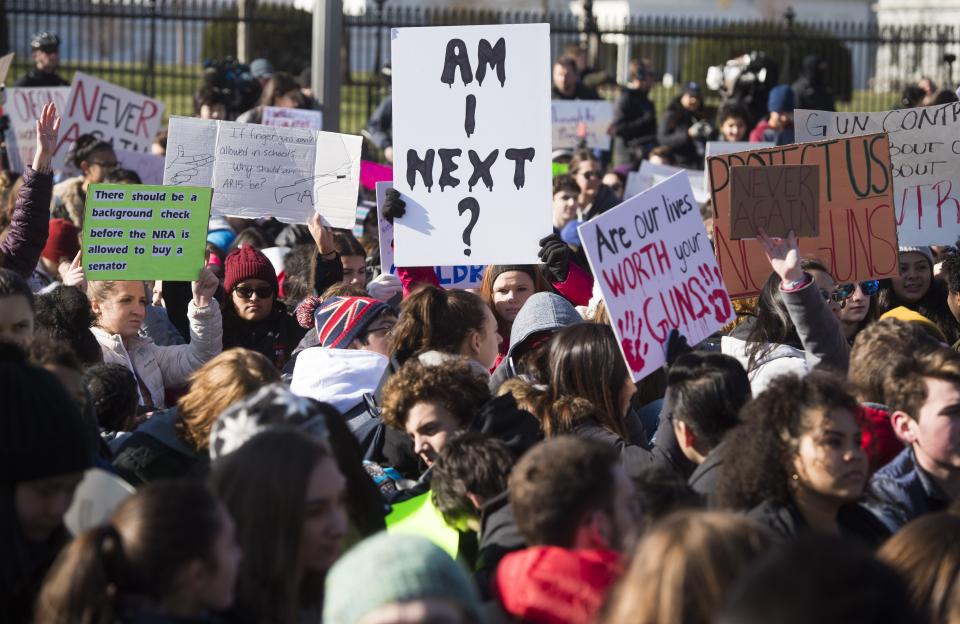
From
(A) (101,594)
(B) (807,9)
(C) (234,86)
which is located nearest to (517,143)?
(A) (101,594)

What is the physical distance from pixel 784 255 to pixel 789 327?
0.28m

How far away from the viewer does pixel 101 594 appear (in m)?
2.68

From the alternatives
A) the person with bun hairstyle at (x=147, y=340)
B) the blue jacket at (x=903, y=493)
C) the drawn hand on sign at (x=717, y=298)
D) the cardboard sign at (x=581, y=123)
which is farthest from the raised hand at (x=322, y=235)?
the cardboard sign at (x=581, y=123)

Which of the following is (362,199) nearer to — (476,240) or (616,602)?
(476,240)

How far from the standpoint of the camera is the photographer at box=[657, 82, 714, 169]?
47.6 ft

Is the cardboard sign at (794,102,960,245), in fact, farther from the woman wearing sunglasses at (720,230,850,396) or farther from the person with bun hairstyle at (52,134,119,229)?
the person with bun hairstyle at (52,134,119,229)

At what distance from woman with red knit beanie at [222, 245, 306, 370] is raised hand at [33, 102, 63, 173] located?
1007 mm

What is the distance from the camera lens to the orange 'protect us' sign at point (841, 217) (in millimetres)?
6285

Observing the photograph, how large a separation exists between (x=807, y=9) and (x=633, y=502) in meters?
37.3

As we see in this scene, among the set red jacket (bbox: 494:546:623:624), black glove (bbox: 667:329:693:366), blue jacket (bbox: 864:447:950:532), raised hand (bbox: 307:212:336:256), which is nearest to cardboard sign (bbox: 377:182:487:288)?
raised hand (bbox: 307:212:336:256)

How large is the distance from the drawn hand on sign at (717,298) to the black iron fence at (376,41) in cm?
1072

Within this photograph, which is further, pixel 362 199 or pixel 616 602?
pixel 362 199

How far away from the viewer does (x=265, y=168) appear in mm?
7422

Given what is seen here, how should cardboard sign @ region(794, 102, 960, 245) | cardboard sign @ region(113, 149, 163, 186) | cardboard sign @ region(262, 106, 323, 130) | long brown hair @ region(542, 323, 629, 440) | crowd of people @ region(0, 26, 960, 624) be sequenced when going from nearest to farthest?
1. crowd of people @ region(0, 26, 960, 624)
2. long brown hair @ region(542, 323, 629, 440)
3. cardboard sign @ region(794, 102, 960, 245)
4. cardboard sign @ region(113, 149, 163, 186)
5. cardboard sign @ region(262, 106, 323, 130)
